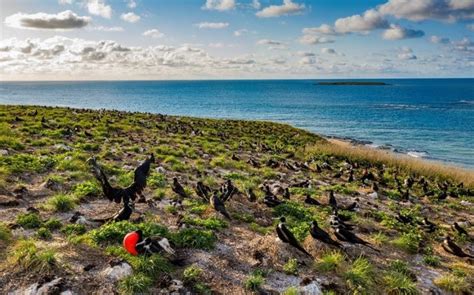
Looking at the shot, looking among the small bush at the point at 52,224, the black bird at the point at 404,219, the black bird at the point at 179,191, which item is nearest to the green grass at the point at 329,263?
the black bird at the point at 404,219

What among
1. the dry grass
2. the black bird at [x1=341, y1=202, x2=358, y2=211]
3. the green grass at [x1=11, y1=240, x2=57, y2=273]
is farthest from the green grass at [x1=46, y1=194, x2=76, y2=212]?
the dry grass

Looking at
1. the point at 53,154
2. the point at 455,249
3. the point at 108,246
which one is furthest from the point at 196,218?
the point at 53,154

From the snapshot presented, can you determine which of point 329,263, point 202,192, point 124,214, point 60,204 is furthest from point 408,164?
point 60,204

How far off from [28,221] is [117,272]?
3.64 metres

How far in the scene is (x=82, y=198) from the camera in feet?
39.7

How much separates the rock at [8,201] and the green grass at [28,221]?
4.42 feet

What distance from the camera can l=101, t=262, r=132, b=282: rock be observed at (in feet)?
24.8

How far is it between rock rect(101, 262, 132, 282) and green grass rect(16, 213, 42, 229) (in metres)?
3.15

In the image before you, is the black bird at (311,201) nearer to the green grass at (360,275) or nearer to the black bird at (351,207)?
the black bird at (351,207)

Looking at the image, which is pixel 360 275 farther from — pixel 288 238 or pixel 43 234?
pixel 43 234

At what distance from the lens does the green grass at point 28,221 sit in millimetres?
9656

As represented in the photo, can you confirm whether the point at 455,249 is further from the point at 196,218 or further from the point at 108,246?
the point at 108,246

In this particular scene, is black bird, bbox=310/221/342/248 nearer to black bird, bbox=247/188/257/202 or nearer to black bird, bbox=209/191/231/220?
black bird, bbox=209/191/231/220

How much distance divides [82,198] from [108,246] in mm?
Answer: 3935
